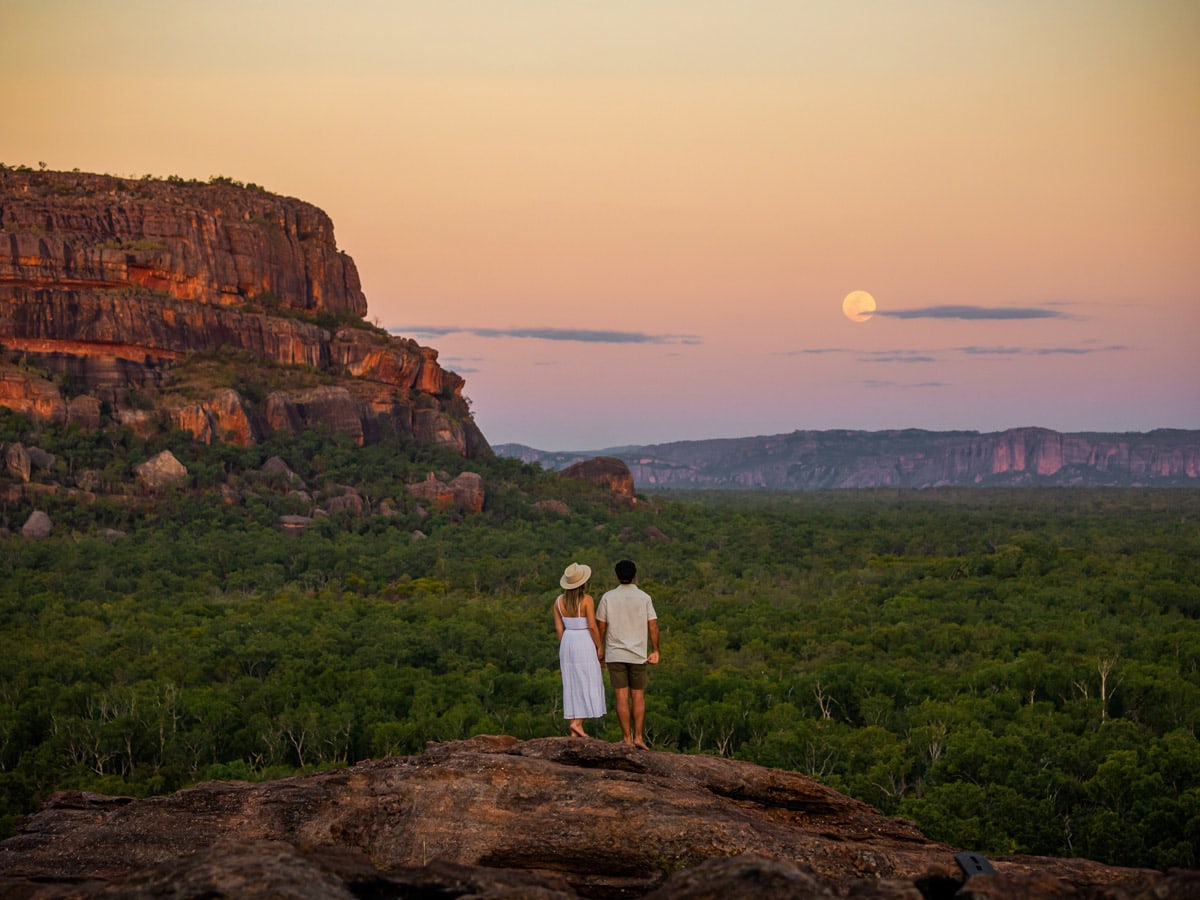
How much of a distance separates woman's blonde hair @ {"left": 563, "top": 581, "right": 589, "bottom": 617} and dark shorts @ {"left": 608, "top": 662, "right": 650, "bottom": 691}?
771mm

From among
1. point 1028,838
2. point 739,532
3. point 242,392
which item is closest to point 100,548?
A: point 242,392

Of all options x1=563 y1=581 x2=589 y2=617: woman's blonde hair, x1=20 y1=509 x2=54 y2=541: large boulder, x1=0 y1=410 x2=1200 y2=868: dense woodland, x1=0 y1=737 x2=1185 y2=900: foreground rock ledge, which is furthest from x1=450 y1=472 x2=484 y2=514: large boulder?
x1=0 y1=737 x2=1185 y2=900: foreground rock ledge

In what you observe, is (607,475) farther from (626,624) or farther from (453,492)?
(626,624)

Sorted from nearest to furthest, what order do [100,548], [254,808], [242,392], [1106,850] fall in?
[254,808] → [1106,850] → [100,548] → [242,392]

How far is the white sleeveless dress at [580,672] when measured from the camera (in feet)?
43.7

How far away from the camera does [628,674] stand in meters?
13.5

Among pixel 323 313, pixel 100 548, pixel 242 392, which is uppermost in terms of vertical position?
pixel 323 313

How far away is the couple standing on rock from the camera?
1330 centimetres

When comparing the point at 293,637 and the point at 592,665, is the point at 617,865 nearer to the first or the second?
the point at 592,665

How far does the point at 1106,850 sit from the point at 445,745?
22016mm

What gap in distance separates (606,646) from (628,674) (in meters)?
0.42

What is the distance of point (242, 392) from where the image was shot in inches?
3935

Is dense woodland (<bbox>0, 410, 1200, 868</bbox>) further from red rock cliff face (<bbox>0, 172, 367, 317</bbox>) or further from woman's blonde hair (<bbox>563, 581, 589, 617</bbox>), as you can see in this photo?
red rock cliff face (<bbox>0, 172, 367, 317</bbox>)

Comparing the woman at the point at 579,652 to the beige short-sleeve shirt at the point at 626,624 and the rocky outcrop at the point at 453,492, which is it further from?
the rocky outcrop at the point at 453,492
